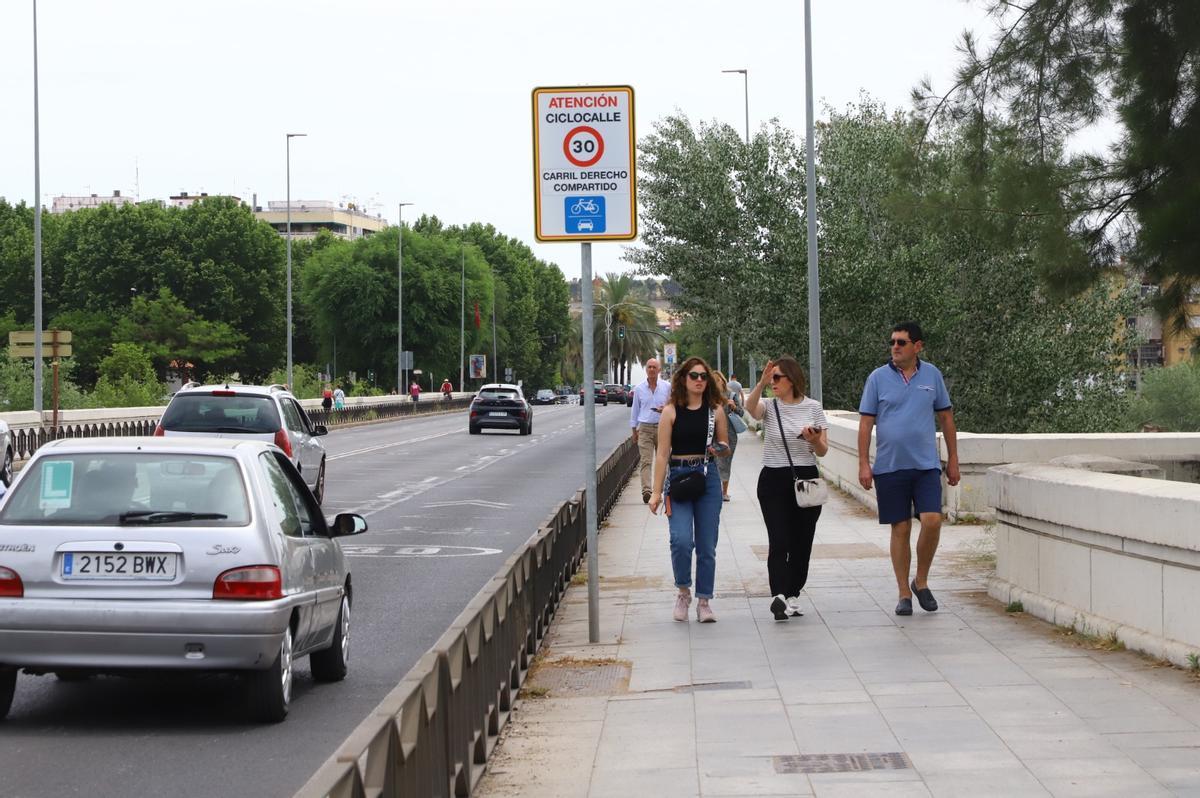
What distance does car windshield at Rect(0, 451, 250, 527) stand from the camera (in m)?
8.14

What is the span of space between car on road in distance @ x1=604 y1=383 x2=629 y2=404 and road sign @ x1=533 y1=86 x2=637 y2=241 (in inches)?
4312

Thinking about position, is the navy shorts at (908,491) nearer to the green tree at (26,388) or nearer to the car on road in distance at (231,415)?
the car on road in distance at (231,415)

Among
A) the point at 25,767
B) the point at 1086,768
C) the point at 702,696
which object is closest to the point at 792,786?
the point at 1086,768

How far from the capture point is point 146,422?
1923 inches

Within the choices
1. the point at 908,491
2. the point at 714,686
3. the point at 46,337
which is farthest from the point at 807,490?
the point at 46,337

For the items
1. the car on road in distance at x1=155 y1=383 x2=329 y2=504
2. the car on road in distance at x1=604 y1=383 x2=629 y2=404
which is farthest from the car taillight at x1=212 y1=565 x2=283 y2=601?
the car on road in distance at x1=604 y1=383 x2=629 y2=404

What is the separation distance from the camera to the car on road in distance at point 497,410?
5419cm

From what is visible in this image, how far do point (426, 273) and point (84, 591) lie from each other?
96194mm

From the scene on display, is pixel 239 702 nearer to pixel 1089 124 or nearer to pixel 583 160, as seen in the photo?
pixel 583 160

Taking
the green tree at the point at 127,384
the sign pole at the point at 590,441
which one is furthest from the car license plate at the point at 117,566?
the green tree at the point at 127,384

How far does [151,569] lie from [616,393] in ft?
379

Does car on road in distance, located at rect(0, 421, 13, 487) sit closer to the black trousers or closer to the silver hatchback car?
the black trousers

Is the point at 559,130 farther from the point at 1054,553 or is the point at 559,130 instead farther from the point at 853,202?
the point at 853,202

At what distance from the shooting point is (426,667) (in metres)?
5.79
